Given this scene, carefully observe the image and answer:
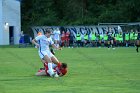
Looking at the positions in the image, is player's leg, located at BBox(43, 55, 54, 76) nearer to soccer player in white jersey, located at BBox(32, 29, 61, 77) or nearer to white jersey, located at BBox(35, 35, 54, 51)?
soccer player in white jersey, located at BBox(32, 29, 61, 77)

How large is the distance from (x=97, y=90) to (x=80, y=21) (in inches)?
2214

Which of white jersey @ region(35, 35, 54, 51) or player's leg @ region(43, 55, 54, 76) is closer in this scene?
player's leg @ region(43, 55, 54, 76)

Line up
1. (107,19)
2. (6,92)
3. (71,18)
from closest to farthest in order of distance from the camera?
(6,92) < (107,19) < (71,18)

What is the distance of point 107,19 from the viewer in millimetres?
72125

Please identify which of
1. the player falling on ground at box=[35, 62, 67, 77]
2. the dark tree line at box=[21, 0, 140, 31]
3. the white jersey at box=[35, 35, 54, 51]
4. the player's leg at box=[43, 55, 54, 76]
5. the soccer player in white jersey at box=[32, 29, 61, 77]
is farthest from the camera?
the dark tree line at box=[21, 0, 140, 31]

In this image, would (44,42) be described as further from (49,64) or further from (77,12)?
(77,12)

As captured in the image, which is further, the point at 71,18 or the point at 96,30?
the point at 71,18

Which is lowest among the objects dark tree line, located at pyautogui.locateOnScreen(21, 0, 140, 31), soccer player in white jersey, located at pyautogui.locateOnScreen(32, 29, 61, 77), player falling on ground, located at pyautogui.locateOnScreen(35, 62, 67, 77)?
player falling on ground, located at pyautogui.locateOnScreen(35, 62, 67, 77)

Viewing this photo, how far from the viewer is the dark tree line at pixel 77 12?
237ft

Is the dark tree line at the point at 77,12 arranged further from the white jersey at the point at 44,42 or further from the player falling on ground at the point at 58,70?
the player falling on ground at the point at 58,70

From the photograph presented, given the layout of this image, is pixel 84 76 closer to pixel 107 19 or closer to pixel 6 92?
pixel 6 92

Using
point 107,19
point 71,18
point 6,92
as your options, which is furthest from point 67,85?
point 71,18

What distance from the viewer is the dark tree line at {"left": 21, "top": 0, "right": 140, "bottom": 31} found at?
72125 millimetres

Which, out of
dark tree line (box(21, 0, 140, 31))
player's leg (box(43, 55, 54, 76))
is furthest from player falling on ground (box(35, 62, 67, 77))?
dark tree line (box(21, 0, 140, 31))
